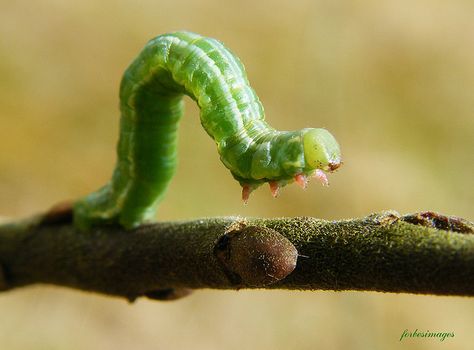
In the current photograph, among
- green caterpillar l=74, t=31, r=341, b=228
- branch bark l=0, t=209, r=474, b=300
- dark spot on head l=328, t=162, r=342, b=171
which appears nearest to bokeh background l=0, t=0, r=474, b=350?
green caterpillar l=74, t=31, r=341, b=228

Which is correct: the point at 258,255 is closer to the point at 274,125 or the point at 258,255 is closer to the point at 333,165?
the point at 333,165

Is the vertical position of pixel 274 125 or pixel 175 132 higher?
pixel 175 132

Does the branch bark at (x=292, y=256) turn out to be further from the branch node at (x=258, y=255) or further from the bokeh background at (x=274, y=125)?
the bokeh background at (x=274, y=125)

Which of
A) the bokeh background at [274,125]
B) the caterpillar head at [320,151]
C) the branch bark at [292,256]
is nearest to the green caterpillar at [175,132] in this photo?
the caterpillar head at [320,151]

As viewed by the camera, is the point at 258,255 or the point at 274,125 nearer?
the point at 258,255

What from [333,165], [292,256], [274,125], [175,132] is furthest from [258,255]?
[274,125]

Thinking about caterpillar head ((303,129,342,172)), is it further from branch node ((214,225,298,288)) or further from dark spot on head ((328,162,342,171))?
branch node ((214,225,298,288))

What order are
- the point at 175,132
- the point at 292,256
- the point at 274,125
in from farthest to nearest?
1. the point at 274,125
2. the point at 175,132
3. the point at 292,256
